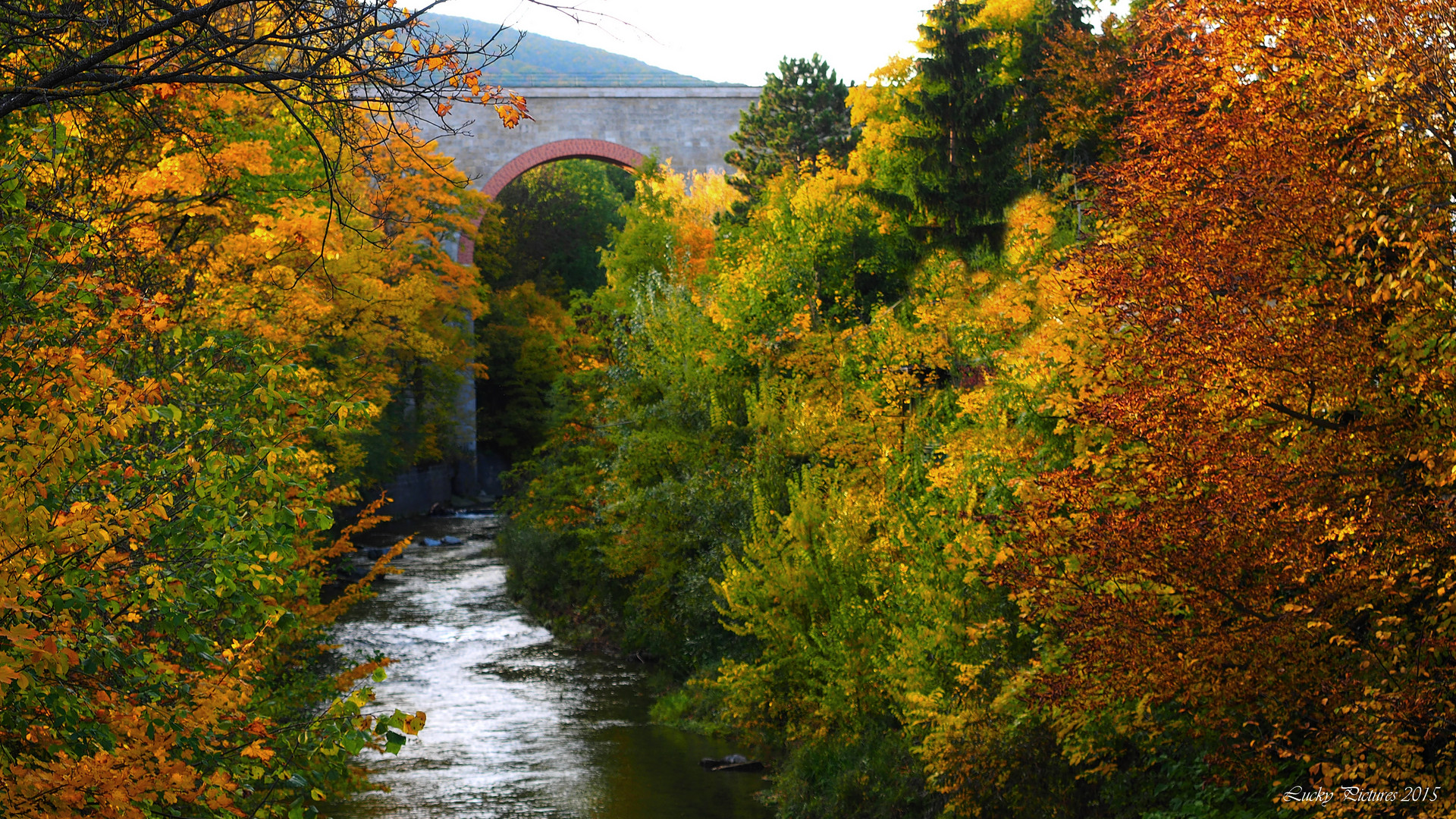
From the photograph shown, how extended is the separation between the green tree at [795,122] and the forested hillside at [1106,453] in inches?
409

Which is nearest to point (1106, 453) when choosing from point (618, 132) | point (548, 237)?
point (618, 132)

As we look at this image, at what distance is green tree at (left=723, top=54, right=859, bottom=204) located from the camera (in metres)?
32.9

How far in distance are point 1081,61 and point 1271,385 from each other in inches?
558

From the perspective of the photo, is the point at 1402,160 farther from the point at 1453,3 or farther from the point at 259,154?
the point at 259,154

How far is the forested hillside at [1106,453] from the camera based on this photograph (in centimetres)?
730

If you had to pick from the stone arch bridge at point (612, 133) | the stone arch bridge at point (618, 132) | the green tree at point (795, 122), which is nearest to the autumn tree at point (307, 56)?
the green tree at point (795, 122)

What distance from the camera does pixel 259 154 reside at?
1529cm

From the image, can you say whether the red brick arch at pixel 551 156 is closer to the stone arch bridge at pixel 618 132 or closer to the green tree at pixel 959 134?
the stone arch bridge at pixel 618 132

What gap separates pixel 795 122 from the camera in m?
33.4

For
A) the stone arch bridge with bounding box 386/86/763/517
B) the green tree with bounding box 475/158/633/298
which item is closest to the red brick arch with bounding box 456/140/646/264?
the stone arch bridge with bounding box 386/86/763/517

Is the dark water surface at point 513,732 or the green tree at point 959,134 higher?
the green tree at point 959,134

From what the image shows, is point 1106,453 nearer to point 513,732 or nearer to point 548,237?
point 513,732

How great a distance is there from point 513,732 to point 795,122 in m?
20.3

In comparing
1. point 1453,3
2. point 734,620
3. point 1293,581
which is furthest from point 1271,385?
point 734,620
